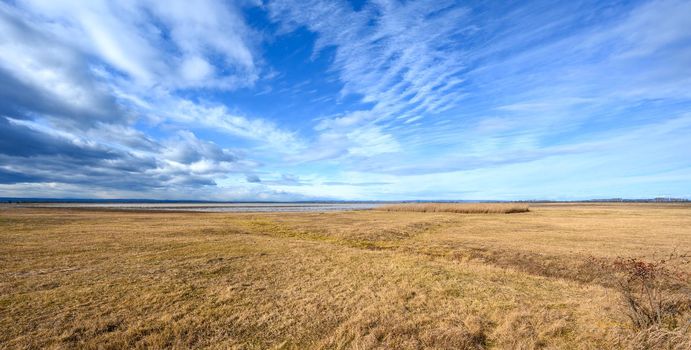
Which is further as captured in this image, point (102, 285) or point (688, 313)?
point (102, 285)

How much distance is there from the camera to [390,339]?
375 inches

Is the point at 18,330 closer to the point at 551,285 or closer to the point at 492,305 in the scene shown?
the point at 492,305

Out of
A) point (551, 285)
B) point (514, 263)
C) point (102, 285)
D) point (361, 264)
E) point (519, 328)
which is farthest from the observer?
point (514, 263)

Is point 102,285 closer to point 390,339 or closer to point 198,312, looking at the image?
point 198,312

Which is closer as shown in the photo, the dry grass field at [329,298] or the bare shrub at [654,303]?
the dry grass field at [329,298]

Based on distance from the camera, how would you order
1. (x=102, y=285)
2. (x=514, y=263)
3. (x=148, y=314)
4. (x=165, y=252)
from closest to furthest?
(x=148, y=314) < (x=102, y=285) < (x=514, y=263) < (x=165, y=252)

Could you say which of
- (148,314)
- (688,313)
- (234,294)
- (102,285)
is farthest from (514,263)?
(102,285)

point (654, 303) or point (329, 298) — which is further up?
point (654, 303)

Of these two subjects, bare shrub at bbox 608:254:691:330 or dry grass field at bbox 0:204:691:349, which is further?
bare shrub at bbox 608:254:691:330

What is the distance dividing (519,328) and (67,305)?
16161 mm

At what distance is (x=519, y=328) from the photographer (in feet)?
33.8

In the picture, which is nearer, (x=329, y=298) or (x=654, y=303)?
(x=654, y=303)

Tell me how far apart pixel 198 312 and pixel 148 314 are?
165 centimetres

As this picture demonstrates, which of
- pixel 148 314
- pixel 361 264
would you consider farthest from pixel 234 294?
pixel 361 264
